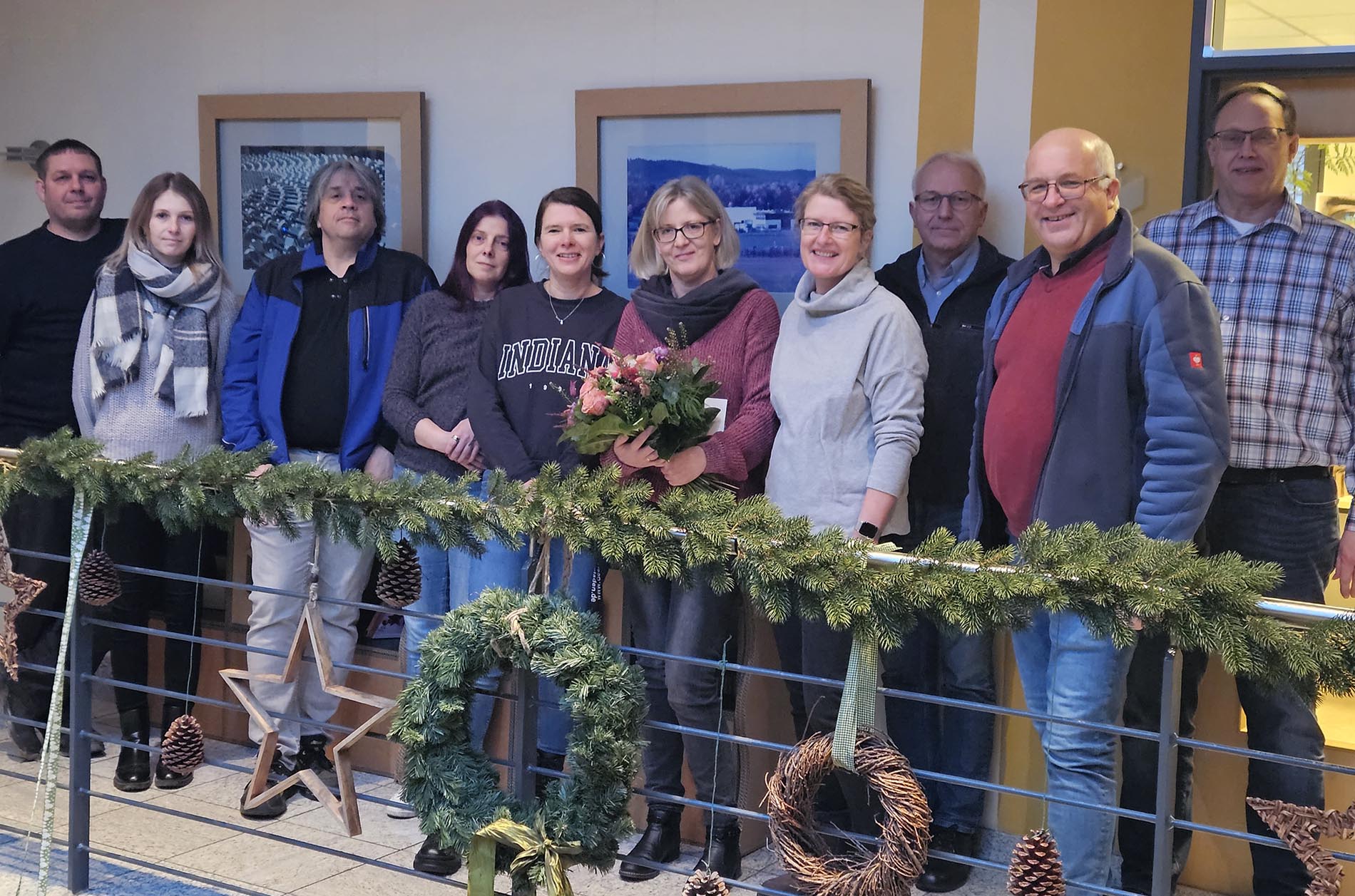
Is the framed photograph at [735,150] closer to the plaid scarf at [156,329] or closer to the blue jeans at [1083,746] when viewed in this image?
the plaid scarf at [156,329]

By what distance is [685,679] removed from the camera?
3.20 meters

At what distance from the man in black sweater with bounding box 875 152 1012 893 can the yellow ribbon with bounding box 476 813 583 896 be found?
1.27 meters

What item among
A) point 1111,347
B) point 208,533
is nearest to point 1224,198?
point 1111,347

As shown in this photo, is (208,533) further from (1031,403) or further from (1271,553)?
(1271,553)

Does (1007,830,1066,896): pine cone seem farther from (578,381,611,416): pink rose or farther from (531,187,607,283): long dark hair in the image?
(531,187,607,283): long dark hair

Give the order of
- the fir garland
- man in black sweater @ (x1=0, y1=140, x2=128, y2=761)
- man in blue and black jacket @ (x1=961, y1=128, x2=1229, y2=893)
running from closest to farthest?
the fir garland < man in blue and black jacket @ (x1=961, y1=128, x2=1229, y2=893) < man in black sweater @ (x1=0, y1=140, x2=128, y2=761)

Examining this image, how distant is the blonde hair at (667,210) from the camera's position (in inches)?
140

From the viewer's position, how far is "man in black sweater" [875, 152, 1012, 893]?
3436mm

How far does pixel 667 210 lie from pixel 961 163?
32.0 inches

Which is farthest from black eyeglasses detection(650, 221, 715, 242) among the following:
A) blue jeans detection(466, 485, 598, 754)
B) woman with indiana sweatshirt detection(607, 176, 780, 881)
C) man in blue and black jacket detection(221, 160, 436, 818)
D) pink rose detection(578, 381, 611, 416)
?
man in blue and black jacket detection(221, 160, 436, 818)

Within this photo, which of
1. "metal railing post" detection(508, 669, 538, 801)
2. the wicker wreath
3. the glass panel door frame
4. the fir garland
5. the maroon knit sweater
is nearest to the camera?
the fir garland

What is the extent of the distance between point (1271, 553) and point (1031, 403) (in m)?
0.72

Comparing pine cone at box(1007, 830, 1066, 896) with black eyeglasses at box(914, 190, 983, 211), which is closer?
pine cone at box(1007, 830, 1066, 896)

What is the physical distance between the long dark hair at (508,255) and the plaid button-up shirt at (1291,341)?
1.85 meters
